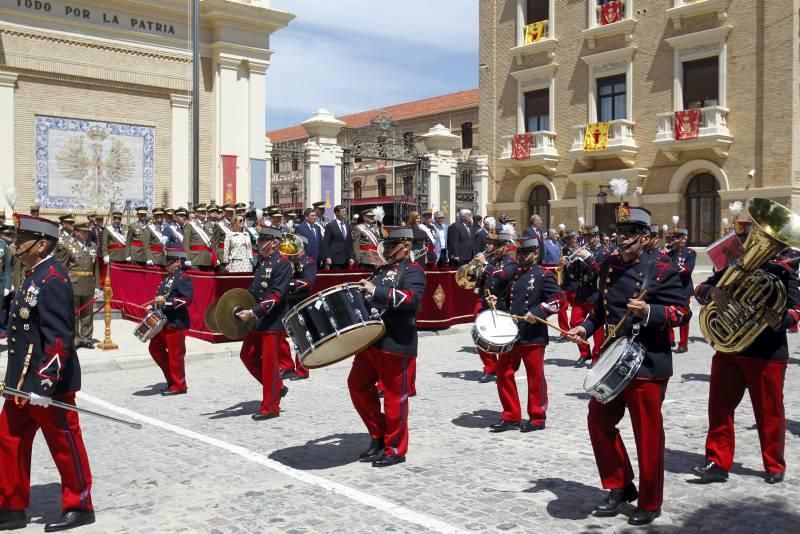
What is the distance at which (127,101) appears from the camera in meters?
24.2

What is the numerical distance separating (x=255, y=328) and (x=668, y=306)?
4771 mm

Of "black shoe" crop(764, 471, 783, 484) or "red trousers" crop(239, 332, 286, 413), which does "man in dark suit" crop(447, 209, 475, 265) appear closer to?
"red trousers" crop(239, 332, 286, 413)

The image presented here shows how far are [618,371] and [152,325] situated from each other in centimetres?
648

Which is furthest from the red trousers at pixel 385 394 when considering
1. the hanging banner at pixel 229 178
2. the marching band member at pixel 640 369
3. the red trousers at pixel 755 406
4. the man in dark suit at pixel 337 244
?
the hanging banner at pixel 229 178

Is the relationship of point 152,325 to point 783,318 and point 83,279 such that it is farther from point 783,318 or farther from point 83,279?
point 783,318

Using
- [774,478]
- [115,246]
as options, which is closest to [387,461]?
[774,478]

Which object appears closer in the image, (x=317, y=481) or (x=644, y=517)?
(x=644, y=517)

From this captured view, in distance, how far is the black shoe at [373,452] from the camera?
7094 mm

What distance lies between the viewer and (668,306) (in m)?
5.56

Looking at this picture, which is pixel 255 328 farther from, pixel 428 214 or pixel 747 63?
pixel 747 63

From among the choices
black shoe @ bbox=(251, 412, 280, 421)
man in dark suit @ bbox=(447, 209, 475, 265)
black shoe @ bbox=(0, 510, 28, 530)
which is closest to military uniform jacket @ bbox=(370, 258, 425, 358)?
black shoe @ bbox=(251, 412, 280, 421)

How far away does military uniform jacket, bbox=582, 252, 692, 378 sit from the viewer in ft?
18.1

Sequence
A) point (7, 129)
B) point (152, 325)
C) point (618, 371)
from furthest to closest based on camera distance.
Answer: point (7, 129)
point (152, 325)
point (618, 371)

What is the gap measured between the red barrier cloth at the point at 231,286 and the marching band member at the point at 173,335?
12.2 feet
